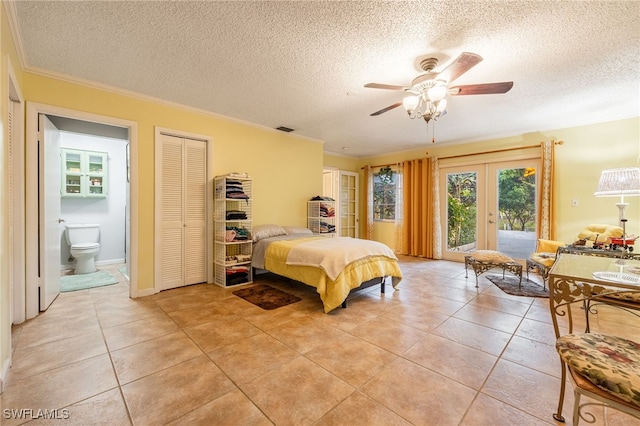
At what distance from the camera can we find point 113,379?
1751 mm

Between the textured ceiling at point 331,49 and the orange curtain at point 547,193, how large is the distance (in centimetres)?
78

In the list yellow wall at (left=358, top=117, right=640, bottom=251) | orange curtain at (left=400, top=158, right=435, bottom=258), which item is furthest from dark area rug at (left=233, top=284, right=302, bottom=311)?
yellow wall at (left=358, top=117, right=640, bottom=251)

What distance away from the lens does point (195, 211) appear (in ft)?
12.7

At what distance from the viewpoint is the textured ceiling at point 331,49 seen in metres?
1.88

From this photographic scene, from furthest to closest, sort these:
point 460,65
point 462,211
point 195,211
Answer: point 462,211 < point 195,211 < point 460,65

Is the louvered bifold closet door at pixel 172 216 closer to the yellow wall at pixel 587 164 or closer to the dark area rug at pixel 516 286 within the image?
the dark area rug at pixel 516 286

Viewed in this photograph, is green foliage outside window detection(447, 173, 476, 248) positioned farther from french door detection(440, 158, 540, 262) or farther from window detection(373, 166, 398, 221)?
window detection(373, 166, 398, 221)

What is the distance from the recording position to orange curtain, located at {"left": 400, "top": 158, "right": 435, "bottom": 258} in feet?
19.0

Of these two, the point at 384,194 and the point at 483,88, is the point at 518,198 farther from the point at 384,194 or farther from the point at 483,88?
the point at 483,88

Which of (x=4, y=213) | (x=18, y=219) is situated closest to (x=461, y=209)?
(x=4, y=213)

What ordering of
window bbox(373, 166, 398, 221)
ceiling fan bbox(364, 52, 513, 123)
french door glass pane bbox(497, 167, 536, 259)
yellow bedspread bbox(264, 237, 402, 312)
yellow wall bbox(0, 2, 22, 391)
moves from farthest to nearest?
1. window bbox(373, 166, 398, 221)
2. french door glass pane bbox(497, 167, 536, 259)
3. yellow bedspread bbox(264, 237, 402, 312)
4. ceiling fan bbox(364, 52, 513, 123)
5. yellow wall bbox(0, 2, 22, 391)

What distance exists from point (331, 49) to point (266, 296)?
2.82 meters

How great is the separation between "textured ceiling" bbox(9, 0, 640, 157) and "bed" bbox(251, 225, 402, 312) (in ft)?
6.20

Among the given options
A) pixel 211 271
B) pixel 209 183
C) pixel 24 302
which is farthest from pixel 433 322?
pixel 24 302
